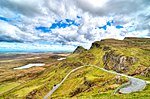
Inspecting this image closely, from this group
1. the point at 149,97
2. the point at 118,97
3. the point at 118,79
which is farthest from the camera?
the point at 118,79

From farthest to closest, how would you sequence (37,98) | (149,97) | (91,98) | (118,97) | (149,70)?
(37,98)
(149,70)
(91,98)
(118,97)
(149,97)

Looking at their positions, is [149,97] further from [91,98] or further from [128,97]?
[91,98]

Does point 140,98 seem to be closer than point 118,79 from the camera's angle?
Yes

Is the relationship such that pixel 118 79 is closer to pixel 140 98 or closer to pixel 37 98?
pixel 140 98

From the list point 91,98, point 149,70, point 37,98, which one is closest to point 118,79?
point 149,70

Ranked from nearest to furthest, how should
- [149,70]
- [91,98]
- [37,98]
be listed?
[91,98]
[149,70]
[37,98]

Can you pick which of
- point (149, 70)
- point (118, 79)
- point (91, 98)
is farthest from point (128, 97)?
point (149, 70)

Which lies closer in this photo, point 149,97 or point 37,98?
point 149,97

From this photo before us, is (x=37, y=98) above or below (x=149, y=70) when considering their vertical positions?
below

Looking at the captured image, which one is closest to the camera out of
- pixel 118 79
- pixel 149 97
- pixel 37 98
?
pixel 149 97
